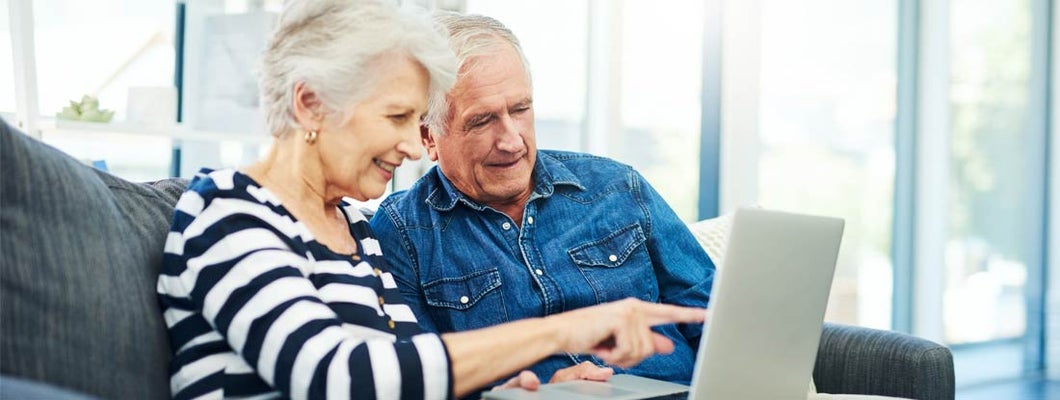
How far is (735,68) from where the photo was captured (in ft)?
14.0

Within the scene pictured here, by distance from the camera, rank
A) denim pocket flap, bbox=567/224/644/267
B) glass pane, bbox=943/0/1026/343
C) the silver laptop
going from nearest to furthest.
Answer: the silver laptop → denim pocket flap, bbox=567/224/644/267 → glass pane, bbox=943/0/1026/343

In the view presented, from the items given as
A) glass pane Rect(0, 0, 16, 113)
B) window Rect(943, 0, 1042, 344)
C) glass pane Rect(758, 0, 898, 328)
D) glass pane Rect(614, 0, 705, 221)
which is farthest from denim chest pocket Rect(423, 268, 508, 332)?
window Rect(943, 0, 1042, 344)

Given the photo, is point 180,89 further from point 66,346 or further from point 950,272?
point 950,272

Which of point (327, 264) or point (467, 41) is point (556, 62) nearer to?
point (467, 41)

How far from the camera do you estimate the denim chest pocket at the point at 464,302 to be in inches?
70.5

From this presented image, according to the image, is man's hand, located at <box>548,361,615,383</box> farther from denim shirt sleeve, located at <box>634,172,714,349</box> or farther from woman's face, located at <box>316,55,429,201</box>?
woman's face, located at <box>316,55,429,201</box>

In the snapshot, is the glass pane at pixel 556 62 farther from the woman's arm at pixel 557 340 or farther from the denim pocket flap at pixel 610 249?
the woman's arm at pixel 557 340

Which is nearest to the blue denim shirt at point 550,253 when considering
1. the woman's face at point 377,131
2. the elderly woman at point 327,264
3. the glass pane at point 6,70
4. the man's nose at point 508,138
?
the man's nose at point 508,138

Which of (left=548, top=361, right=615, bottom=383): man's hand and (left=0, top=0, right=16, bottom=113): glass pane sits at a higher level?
(left=0, top=0, right=16, bottom=113): glass pane

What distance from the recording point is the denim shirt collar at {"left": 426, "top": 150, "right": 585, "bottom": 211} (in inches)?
74.1

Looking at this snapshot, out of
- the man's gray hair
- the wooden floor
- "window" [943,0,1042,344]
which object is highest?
the man's gray hair

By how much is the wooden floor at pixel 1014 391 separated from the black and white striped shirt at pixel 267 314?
414 centimetres

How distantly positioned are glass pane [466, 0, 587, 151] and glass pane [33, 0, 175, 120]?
1.27 meters

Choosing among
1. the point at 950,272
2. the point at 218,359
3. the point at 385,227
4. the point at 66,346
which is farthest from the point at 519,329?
the point at 950,272
